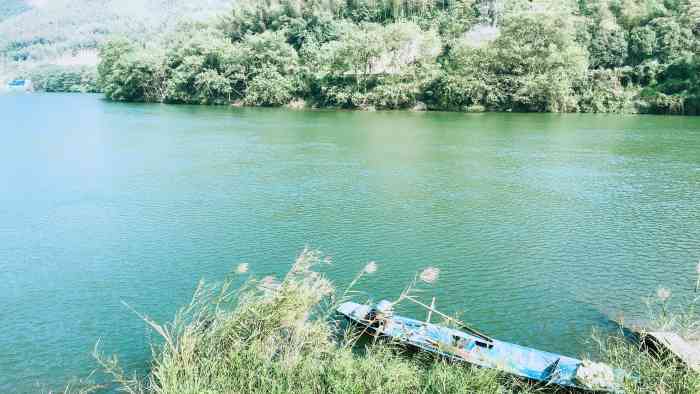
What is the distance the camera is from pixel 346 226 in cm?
2081

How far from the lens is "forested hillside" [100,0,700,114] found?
59625 millimetres

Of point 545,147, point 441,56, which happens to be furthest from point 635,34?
point 545,147

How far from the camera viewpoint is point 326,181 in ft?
93.1

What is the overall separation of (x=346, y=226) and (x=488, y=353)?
10.8 m

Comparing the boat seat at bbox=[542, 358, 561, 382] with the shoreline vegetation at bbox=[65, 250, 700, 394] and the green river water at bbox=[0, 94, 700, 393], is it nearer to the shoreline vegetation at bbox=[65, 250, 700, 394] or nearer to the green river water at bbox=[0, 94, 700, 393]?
the shoreline vegetation at bbox=[65, 250, 700, 394]

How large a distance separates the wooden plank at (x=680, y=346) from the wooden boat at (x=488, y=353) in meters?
1.74

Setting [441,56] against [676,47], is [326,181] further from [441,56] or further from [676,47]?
[676,47]

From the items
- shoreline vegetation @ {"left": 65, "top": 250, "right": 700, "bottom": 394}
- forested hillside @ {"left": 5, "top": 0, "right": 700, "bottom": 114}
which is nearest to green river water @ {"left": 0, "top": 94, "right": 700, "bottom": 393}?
shoreline vegetation @ {"left": 65, "top": 250, "right": 700, "bottom": 394}

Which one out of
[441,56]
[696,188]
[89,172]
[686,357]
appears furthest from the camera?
[441,56]

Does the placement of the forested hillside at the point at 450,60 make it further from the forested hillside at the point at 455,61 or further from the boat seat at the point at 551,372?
the boat seat at the point at 551,372

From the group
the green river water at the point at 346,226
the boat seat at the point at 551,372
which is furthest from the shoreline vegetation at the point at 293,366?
the green river water at the point at 346,226

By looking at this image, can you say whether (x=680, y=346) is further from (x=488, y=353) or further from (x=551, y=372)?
(x=488, y=353)

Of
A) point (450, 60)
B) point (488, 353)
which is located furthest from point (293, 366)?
point (450, 60)

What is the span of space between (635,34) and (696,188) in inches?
1790
